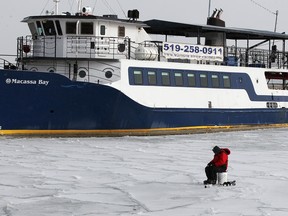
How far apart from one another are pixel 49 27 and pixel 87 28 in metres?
1.59

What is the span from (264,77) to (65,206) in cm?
2081

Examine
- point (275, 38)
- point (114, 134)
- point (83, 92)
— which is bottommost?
point (114, 134)

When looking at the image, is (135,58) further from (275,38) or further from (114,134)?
(275,38)

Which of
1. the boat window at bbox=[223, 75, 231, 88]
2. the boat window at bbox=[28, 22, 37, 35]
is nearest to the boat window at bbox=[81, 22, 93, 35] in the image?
the boat window at bbox=[28, 22, 37, 35]

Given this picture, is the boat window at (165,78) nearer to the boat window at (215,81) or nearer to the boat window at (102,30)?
the boat window at (215,81)

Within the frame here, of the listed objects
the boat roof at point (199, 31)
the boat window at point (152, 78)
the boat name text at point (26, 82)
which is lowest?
the boat name text at point (26, 82)

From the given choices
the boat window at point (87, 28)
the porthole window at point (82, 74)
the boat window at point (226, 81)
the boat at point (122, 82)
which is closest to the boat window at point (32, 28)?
the boat at point (122, 82)

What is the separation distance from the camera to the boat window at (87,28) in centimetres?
2316

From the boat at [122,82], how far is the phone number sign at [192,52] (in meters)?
0.04

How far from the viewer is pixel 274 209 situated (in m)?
9.93

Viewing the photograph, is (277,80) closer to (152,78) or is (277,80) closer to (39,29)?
(152,78)

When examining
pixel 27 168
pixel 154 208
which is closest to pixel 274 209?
pixel 154 208

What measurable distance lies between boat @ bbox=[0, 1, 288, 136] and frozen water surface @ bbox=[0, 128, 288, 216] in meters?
1.30

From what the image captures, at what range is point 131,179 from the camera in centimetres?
1276
